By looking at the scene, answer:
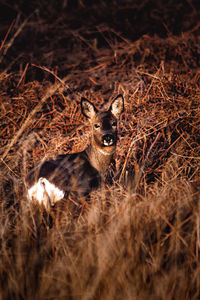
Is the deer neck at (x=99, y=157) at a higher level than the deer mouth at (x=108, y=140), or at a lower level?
lower

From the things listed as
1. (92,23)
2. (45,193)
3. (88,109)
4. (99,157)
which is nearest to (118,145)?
(99,157)

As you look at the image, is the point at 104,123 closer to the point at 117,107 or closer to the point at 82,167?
the point at 117,107

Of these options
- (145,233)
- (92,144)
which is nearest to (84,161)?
(92,144)

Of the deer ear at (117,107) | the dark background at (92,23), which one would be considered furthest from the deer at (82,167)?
the dark background at (92,23)

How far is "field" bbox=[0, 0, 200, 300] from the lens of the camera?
1962mm

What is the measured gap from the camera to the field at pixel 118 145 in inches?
77.2

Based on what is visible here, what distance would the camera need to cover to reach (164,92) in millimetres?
4281

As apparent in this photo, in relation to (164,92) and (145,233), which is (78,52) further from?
(145,233)

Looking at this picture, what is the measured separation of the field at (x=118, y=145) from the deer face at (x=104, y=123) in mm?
280

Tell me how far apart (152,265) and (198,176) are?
1.78 metres

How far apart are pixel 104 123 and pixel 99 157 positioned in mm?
494

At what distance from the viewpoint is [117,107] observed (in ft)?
14.1

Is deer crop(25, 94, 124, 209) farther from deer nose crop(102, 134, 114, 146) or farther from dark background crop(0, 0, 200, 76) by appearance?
Result: dark background crop(0, 0, 200, 76)

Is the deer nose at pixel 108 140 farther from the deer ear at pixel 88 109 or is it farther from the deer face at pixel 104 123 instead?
the deer ear at pixel 88 109
